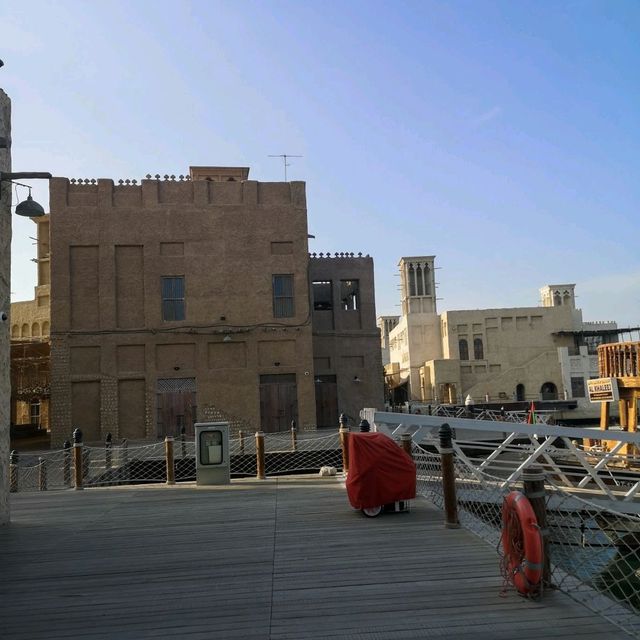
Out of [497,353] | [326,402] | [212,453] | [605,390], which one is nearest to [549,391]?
[497,353]

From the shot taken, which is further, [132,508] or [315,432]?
[315,432]

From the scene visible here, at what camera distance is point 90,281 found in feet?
92.2

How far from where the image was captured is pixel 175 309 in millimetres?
28422

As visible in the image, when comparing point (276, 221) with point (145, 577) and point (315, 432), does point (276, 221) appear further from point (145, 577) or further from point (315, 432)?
point (145, 577)

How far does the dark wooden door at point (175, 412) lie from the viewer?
27.7 m

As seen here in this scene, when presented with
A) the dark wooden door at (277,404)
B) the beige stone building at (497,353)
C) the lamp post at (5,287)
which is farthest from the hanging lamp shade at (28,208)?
the beige stone building at (497,353)

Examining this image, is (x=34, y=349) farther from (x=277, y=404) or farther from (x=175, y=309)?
(x=277, y=404)

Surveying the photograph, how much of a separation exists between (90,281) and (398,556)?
25.2 m

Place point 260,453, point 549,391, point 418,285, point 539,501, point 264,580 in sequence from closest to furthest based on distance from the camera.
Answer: point 539,501, point 264,580, point 260,453, point 549,391, point 418,285

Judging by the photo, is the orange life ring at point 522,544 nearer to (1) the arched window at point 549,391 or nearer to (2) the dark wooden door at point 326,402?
(2) the dark wooden door at point 326,402

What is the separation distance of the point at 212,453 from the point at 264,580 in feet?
23.3

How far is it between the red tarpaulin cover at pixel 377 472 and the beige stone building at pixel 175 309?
20.8 meters

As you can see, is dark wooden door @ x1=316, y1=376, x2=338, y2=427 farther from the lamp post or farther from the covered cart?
the covered cart

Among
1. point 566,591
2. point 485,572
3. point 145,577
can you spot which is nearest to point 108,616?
point 145,577
